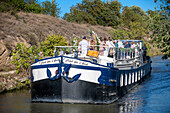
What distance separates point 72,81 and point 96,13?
42241 mm

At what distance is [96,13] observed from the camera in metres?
53.1

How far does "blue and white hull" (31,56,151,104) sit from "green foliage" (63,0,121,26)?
3837 centimetres

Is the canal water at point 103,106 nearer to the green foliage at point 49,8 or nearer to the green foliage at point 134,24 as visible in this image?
the green foliage at point 49,8

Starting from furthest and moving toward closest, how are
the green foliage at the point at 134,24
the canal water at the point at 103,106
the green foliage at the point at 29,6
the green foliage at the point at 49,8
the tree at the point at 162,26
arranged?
the green foliage at the point at 134,24 < the green foliage at the point at 49,8 < the green foliage at the point at 29,6 < the tree at the point at 162,26 < the canal water at the point at 103,106

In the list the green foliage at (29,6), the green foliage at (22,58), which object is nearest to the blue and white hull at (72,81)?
the green foliage at (22,58)

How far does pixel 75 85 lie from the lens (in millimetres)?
12070

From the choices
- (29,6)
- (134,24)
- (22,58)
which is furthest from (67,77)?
(134,24)

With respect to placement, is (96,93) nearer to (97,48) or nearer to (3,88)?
(97,48)

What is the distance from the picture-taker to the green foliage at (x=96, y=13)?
168ft

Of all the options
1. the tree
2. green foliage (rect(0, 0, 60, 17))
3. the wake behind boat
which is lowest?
the wake behind boat

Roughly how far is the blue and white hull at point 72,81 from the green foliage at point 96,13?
3837 centimetres

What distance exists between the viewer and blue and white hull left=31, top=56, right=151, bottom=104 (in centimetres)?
1206

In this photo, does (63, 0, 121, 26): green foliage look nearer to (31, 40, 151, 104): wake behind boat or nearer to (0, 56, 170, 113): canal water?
(0, 56, 170, 113): canal water

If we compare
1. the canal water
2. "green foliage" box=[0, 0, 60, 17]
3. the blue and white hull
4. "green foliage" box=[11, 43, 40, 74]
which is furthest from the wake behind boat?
"green foliage" box=[0, 0, 60, 17]
